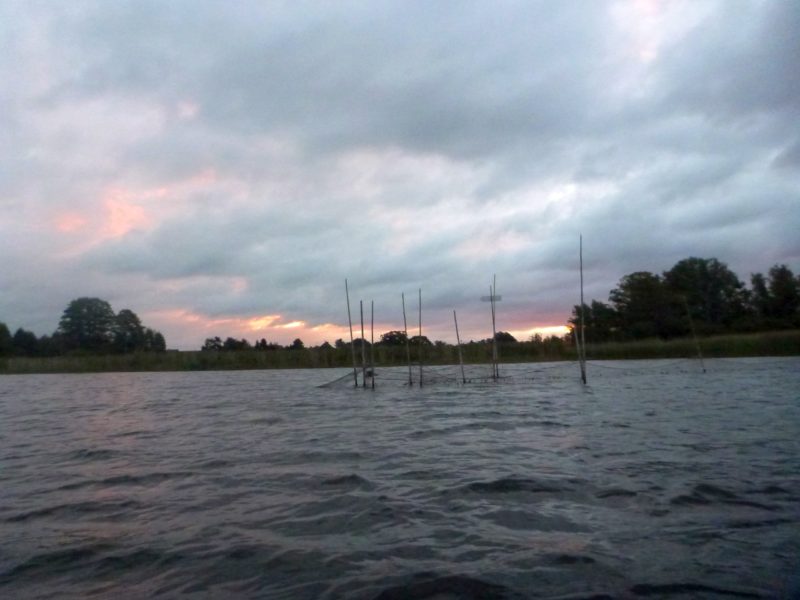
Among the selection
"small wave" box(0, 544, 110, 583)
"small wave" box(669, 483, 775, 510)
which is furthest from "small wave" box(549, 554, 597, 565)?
"small wave" box(0, 544, 110, 583)

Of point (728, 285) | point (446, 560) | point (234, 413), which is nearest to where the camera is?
point (446, 560)

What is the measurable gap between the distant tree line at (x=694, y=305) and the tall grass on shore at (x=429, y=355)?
12.4 meters

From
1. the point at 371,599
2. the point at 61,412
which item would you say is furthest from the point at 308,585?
the point at 61,412

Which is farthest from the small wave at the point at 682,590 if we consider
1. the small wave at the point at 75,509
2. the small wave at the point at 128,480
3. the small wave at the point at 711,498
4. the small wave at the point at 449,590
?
the small wave at the point at 128,480

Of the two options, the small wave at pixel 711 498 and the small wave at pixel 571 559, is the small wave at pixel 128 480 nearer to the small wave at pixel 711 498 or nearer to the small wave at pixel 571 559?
the small wave at pixel 571 559

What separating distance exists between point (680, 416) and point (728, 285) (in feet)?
231

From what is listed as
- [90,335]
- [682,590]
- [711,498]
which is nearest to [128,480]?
[682,590]

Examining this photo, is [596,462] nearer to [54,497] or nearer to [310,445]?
[310,445]

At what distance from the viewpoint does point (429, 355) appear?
50.1 metres

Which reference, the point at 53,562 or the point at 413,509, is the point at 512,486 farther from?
the point at 53,562

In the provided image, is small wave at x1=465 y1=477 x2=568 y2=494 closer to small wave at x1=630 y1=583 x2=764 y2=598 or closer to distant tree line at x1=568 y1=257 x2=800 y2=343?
small wave at x1=630 y1=583 x2=764 y2=598

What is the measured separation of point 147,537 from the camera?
5867 millimetres

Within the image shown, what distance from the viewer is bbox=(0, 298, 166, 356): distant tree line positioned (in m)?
83.7

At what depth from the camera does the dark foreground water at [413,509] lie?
15.4ft
